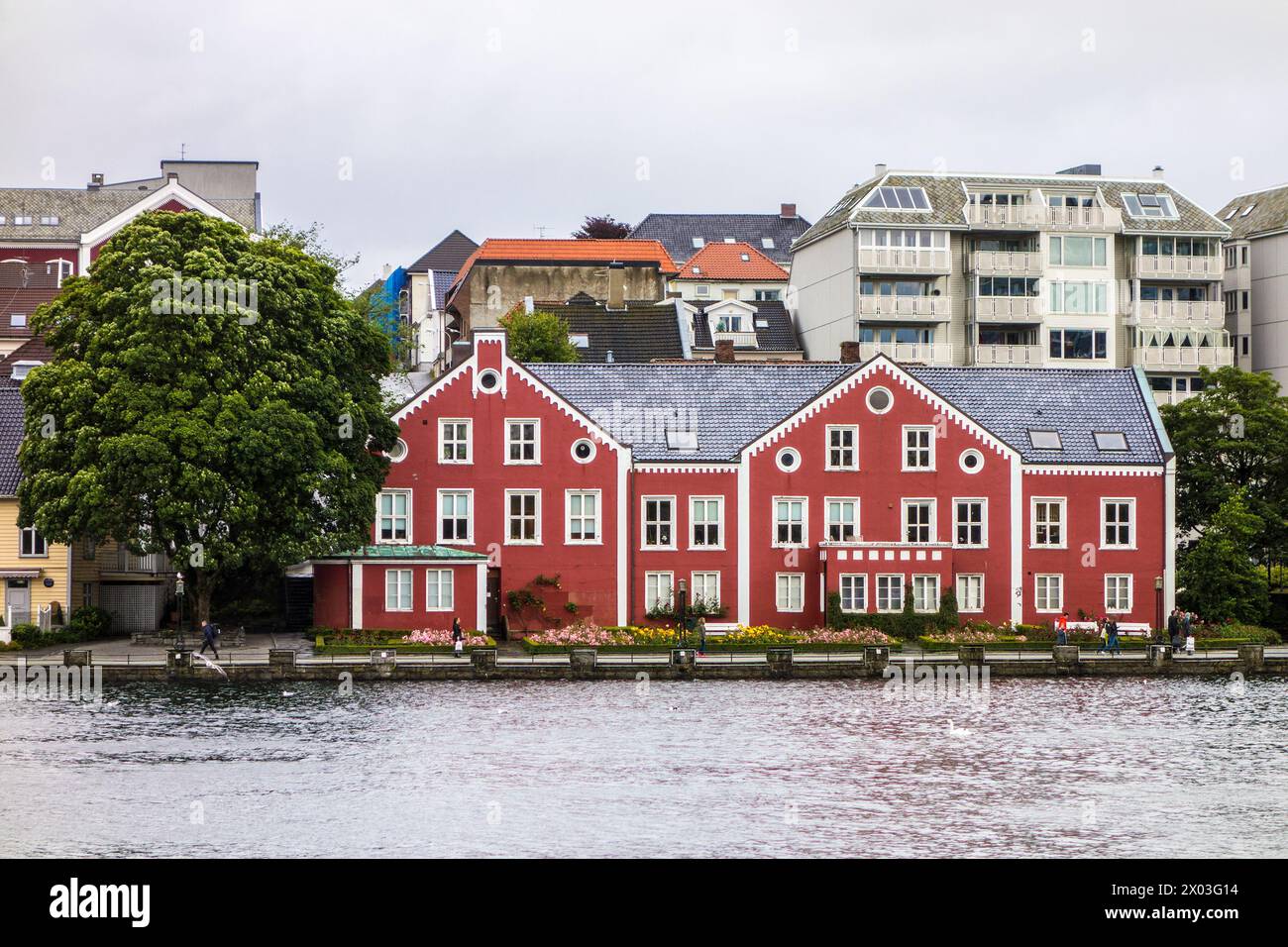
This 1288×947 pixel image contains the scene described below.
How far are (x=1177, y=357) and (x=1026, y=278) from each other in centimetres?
1037

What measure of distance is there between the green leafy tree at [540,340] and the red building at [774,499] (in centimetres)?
2258

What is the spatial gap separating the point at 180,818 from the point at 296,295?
37.9 metres

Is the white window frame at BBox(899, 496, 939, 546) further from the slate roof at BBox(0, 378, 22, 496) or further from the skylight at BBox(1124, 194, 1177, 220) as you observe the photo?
the skylight at BBox(1124, 194, 1177, 220)

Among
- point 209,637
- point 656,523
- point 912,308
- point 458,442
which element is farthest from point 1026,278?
point 209,637

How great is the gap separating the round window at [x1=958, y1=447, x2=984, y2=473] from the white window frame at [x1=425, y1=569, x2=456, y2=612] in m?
23.6

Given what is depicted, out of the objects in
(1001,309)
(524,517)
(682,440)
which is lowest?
(524,517)

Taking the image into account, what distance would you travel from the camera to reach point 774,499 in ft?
279

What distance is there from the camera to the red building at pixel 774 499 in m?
83.9

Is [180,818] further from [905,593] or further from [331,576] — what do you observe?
[905,593]

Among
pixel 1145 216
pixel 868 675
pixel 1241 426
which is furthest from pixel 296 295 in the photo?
pixel 1145 216

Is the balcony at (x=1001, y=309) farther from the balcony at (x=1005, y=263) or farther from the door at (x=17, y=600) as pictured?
the door at (x=17, y=600)

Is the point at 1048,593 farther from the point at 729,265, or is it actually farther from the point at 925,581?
the point at 729,265

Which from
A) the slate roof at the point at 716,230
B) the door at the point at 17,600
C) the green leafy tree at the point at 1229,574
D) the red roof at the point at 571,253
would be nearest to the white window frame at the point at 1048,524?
the green leafy tree at the point at 1229,574

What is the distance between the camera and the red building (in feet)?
275
